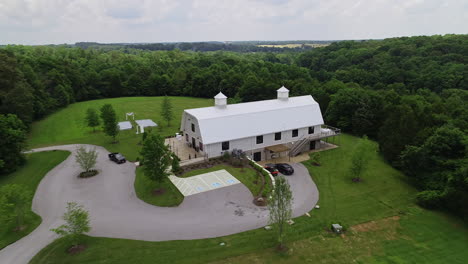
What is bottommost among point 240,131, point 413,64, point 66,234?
point 66,234

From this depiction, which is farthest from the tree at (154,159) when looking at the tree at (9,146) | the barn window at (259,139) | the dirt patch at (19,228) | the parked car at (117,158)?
the tree at (9,146)

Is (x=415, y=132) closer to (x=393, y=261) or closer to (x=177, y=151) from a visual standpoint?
(x=393, y=261)

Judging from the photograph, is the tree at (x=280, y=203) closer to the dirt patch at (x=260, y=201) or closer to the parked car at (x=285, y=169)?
the dirt patch at (x=260, y=201)

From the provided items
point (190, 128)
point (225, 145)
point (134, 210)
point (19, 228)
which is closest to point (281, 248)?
point (134, 210)

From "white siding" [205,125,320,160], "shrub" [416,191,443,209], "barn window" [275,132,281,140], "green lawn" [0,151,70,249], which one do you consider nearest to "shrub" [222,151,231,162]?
"white siding" [205,125,320,160]

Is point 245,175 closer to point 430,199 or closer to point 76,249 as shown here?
point 76,249

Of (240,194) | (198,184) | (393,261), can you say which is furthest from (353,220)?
(198,184)
